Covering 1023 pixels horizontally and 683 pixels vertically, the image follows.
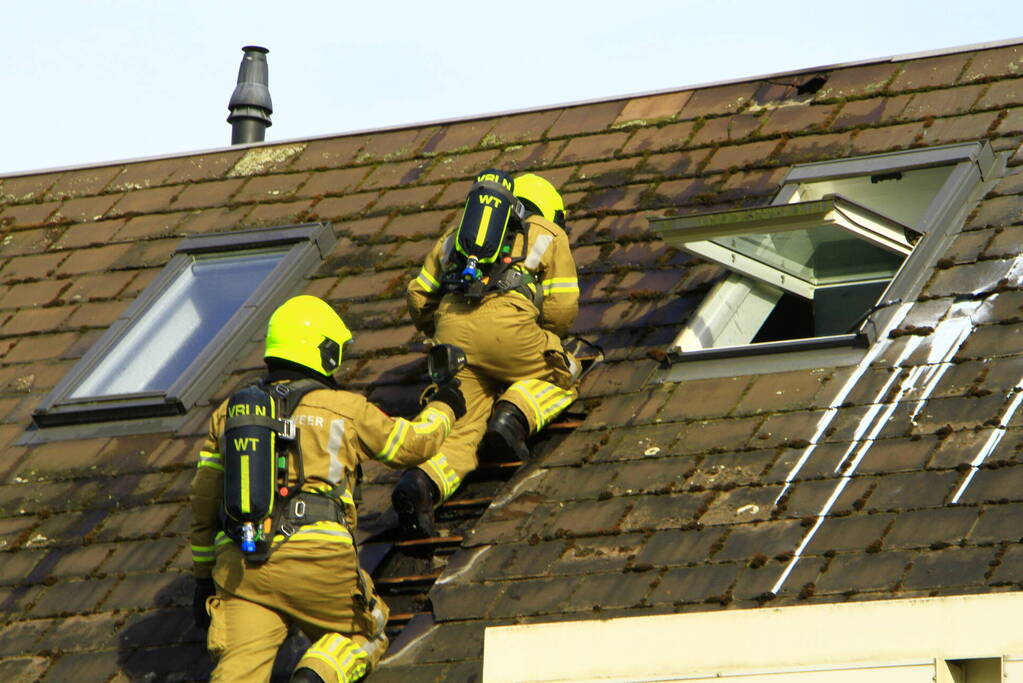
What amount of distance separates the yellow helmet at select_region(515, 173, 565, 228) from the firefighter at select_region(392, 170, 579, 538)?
0.17 meters

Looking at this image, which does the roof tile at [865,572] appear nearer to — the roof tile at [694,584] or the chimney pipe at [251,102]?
the roof tile at [694,584]

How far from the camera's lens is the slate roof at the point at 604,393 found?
22.7 feet

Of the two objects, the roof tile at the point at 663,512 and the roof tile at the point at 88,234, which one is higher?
the roof tile at the point at 88,234

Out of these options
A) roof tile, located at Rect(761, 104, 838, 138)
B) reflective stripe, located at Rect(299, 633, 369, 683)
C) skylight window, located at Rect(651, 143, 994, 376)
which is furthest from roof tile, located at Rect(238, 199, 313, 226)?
reflective stripe, located at Rect(299, 633, 369, 683)

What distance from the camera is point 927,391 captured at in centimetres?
762

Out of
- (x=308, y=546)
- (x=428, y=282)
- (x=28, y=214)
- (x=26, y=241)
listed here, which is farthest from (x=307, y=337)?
(x=28, y=214)

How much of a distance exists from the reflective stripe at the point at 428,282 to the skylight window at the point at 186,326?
1.74m

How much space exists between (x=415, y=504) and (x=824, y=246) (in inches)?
102

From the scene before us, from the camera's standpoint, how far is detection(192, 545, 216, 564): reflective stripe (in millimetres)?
7379

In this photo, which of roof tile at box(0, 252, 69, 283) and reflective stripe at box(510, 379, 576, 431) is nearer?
reflective stripe at box(510, 379, 576, 431)

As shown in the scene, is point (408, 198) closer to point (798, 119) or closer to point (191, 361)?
point (191, 361)

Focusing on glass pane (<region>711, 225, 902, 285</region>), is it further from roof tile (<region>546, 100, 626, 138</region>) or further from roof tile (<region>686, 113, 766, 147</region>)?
roof tile (<region>546, 100, 626, 138</region>)

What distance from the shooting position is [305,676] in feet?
22.7

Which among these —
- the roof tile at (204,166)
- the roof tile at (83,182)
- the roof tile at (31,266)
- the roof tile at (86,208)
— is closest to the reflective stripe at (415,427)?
the roof tile at (31,266)
